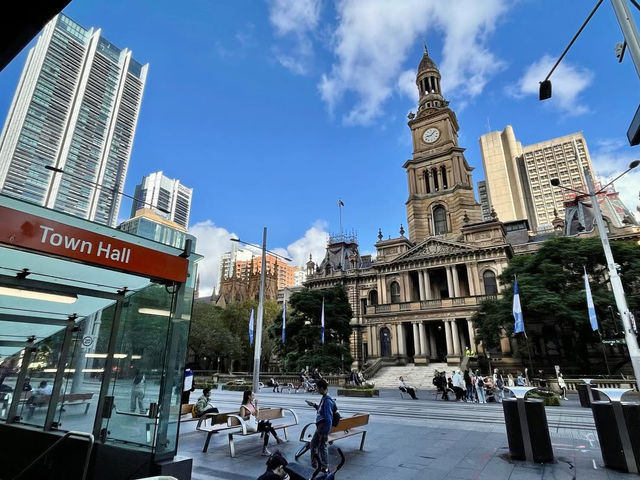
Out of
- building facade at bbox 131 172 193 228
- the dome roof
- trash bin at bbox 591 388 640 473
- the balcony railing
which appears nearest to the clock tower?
the dome roof

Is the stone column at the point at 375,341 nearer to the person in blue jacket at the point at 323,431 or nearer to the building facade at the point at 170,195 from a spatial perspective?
the building facade at the point at 170,195

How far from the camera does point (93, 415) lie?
585 centimetres

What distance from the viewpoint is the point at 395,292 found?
46375 millimetres

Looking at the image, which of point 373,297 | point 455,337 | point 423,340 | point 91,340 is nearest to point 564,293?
point 455,337

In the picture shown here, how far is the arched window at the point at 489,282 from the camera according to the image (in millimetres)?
39647

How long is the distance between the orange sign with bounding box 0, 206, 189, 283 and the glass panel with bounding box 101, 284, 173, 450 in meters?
0.52

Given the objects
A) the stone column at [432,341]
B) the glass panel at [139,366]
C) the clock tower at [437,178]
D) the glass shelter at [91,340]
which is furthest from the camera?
the clock tower at [437,178]

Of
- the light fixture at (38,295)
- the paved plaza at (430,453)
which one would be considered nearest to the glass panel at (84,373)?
the light fixture at (38,295)

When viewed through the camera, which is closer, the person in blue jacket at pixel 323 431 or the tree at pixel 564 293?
the person in blue jacket at pixel 323 431

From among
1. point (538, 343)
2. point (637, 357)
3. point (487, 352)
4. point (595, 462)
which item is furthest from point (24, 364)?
point (538, 343)

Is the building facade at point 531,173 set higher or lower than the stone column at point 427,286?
higher

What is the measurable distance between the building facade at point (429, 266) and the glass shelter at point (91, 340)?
3558 centimetres

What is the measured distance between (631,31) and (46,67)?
57.1 metres

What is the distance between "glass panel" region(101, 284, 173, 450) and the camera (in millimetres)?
5177
